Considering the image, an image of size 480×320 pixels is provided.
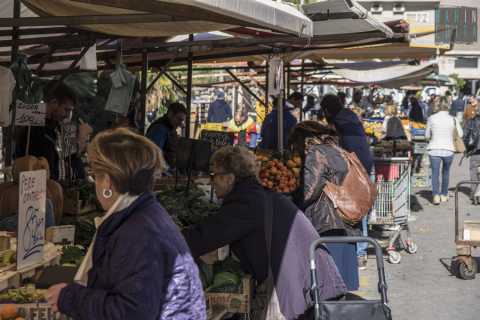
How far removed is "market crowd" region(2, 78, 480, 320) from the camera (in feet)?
10.00

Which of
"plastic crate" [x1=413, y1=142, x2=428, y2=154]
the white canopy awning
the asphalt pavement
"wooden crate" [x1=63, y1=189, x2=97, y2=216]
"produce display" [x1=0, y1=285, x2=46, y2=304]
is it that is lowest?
the asphalt pavement

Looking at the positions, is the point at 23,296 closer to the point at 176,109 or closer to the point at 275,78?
the point at 275,78

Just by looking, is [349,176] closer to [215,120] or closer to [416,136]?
[416,136]

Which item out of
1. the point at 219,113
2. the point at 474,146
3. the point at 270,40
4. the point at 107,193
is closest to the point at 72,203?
the point at 270,40

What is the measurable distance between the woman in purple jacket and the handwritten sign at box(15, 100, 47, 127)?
2783 millimetres

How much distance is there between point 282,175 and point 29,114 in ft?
9.64

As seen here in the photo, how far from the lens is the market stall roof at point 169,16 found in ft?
14.9

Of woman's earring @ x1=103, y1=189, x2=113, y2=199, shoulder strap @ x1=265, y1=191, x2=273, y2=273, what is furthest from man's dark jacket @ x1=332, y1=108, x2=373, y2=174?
woman's earring @ x1=103, y1=189, x2=113, y2=199

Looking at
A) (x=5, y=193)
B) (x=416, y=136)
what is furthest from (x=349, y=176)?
(x=416, y=136)

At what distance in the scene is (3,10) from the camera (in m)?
8.99

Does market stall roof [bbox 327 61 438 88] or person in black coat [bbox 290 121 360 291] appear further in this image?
market stall roof [bbox 327 61 438 88]

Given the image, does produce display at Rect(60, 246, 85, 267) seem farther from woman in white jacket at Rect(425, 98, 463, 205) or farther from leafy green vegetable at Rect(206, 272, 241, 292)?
woman in white jacket at Rect(425, 98, 463, 205)

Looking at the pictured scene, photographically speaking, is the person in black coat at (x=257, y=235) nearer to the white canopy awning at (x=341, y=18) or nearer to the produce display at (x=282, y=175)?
the produce display at (x=282, y=175)

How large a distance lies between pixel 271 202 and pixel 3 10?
15.6ft
